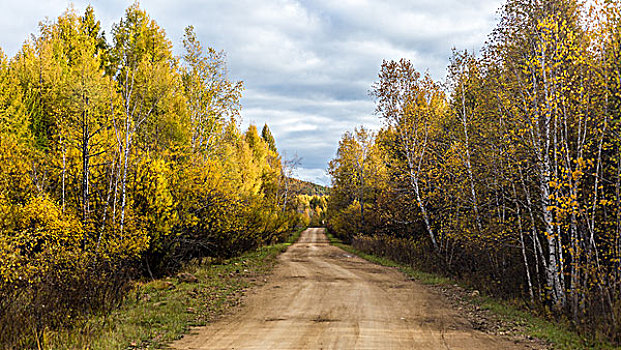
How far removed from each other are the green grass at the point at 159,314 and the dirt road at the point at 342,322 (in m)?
0.47

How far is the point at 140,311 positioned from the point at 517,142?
30.2 ft

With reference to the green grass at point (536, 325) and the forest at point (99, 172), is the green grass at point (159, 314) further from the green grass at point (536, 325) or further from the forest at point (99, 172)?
the green grass at point (536, 325)

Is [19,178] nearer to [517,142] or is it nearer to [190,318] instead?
[190,318]

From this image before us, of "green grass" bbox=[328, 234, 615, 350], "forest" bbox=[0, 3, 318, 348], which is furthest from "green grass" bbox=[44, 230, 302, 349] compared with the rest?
"green grass" bbox=[328, 234, 615, 350]

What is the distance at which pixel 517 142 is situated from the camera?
9.60 m

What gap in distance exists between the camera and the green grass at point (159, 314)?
259 inches

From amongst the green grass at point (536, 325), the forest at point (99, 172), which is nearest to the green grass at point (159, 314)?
the forest at point (99, 172)

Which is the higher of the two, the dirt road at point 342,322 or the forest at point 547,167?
the forest at point 547,167

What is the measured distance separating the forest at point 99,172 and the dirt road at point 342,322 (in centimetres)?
261

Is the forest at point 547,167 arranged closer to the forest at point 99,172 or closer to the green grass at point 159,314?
the green grass at point 159,314

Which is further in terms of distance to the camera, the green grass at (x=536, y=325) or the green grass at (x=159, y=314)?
the green grass at (x=536, y=325)

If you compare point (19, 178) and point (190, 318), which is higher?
point (19, 178)

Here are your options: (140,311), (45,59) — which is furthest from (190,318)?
(45,59)

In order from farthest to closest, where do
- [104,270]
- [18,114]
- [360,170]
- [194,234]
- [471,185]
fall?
[360,170] → [194,234] → [18,114] → [471,185] → [104,270]
